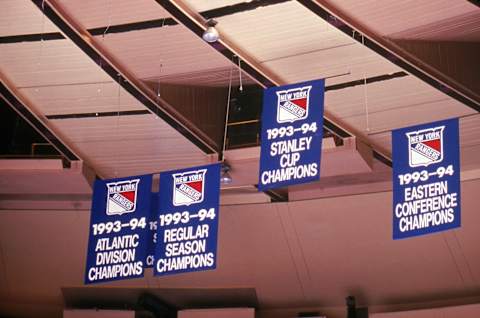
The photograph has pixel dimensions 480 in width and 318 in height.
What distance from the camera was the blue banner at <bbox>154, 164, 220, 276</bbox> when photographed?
13164 millimetres

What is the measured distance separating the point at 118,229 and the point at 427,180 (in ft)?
16.7

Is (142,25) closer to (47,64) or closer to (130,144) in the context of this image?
(47,64)

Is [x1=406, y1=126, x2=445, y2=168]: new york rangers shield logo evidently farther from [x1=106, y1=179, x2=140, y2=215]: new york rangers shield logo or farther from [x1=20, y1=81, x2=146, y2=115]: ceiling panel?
[x1=20, y1=81, x2=146, y2=115]: ceiling panel

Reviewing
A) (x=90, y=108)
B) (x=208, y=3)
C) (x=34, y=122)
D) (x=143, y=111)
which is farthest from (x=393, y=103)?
(x=34, y=122)

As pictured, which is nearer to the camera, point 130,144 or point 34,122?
point 34,122

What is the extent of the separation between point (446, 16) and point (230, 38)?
3886 millimetres

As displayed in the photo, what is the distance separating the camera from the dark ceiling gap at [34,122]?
17.9 meters

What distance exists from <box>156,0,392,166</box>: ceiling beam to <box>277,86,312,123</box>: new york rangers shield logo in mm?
2768

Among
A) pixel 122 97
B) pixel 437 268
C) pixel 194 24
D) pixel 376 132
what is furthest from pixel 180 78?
pixel 437 268

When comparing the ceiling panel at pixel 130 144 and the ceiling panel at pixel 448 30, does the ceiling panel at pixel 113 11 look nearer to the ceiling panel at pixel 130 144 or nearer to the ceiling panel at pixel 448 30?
the ceiling panel at pixel 130 144

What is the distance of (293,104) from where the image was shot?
12.7m

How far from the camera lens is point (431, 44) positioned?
1485cm

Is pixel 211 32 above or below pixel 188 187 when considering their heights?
above

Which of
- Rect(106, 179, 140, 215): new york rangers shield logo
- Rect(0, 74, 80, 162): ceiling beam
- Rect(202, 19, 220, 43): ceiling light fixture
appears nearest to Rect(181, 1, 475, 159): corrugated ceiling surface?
Rect(202, 19, 220, 43): ceiling light fixture
